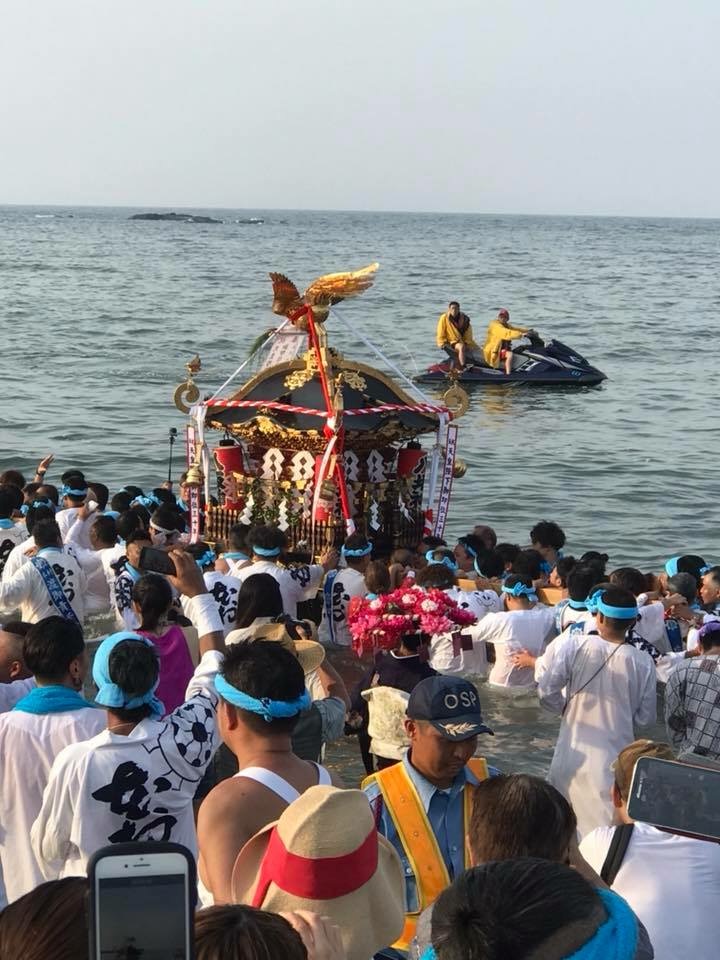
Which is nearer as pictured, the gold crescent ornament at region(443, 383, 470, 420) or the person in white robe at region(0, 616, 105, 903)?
the person in white robe at region(0, 616, 105, 903)

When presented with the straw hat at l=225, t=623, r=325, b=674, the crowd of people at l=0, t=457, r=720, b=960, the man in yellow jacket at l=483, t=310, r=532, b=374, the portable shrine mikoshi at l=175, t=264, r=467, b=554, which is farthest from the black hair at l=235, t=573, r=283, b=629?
the man in yellow jacket at l=483, t=310, r=532, b=374

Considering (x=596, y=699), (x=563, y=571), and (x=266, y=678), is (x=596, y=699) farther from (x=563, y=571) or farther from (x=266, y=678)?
(x=563, y=571)

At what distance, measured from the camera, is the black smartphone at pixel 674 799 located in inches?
127

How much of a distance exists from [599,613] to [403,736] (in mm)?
1646

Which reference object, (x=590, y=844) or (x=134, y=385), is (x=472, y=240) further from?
(x=590, y=844)

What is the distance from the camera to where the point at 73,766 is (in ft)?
13.5

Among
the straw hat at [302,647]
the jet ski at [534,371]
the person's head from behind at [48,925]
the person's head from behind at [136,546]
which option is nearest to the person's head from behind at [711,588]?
the person's head from behind at [136,546]

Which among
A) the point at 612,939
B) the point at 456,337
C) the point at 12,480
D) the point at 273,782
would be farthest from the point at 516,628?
the point at 456,337

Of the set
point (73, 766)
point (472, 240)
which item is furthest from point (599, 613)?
point (472, 240)

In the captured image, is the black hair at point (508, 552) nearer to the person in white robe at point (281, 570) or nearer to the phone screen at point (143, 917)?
the person in white robe at point (281, 570)

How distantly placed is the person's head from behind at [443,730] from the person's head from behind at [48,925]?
1737 mm

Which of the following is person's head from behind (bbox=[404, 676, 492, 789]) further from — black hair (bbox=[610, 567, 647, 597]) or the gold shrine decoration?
the gold shrine decoration

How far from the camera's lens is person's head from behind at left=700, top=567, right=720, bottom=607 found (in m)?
8.30

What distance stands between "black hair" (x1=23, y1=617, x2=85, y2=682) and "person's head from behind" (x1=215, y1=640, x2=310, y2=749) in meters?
0.81
